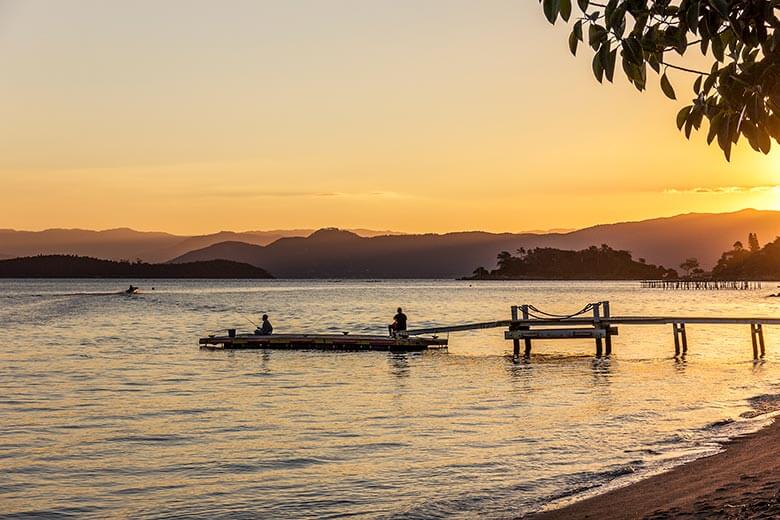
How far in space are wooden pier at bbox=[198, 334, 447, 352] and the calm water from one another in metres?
0.82

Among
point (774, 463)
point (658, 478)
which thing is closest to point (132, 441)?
point (658, 478)

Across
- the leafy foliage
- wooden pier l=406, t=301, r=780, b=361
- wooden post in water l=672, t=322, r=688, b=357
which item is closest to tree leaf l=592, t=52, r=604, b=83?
the leafy foliage

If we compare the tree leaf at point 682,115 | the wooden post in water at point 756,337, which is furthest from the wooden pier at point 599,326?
the tree leaf at point 682,115

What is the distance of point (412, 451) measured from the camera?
17609 millimetres

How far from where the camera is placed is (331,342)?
4272cm

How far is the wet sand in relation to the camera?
10477 millimetres

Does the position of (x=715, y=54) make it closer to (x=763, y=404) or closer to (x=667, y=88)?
(x=667, y=88)

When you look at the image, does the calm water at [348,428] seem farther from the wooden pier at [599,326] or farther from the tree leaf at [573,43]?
the tree leaf at [573,43]

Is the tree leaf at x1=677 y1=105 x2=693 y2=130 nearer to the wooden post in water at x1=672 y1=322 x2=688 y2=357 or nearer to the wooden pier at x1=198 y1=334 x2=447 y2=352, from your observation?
the wooden pier at x1=198 y1=334 x2=447 y2=352

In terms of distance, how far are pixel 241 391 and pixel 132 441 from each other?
935 centimetres

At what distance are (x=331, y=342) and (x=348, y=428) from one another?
22147 mm

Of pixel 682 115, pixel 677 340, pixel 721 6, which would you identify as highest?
pixel 721 6

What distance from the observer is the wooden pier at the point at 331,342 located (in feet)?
137

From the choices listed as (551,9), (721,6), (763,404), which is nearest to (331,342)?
(763,404)
